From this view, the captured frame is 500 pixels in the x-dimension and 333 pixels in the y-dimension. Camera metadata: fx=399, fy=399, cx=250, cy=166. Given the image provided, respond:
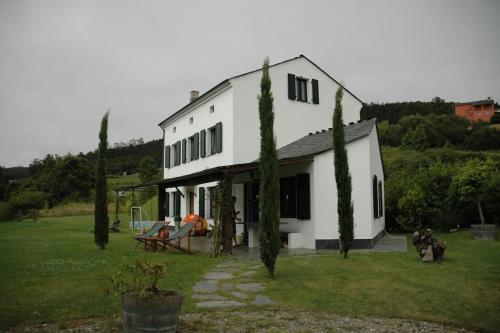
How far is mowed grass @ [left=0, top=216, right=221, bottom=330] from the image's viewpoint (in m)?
5.14

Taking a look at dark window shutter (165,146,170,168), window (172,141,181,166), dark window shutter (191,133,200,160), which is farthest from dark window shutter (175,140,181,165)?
dark window shutter (191,133,200,160)

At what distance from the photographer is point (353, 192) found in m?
12.1

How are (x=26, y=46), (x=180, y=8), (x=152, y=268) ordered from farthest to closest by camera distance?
(x=180, y=8) → (x=26, y=46) → (x=152, y=268)

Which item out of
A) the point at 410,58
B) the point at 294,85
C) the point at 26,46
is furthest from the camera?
the point at 294,85

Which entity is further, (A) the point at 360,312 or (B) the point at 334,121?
(B) the point at 334,121

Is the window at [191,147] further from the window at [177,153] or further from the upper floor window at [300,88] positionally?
the upper floor window at [300,88]

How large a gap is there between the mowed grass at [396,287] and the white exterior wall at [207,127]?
7.33 meters

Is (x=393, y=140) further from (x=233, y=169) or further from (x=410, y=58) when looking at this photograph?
(x=233, y=169)

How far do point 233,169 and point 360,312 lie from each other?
5.86m

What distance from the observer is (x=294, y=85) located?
16859 mm

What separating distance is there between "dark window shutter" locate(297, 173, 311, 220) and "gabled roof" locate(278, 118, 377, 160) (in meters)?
0.75

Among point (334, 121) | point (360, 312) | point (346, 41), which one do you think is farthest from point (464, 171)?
point (360, 312)

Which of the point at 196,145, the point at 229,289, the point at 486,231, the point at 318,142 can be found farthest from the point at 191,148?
the point at 229,289

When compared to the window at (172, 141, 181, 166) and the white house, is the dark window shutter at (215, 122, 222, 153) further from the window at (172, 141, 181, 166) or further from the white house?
the window at (172, 141, 181, 166)
